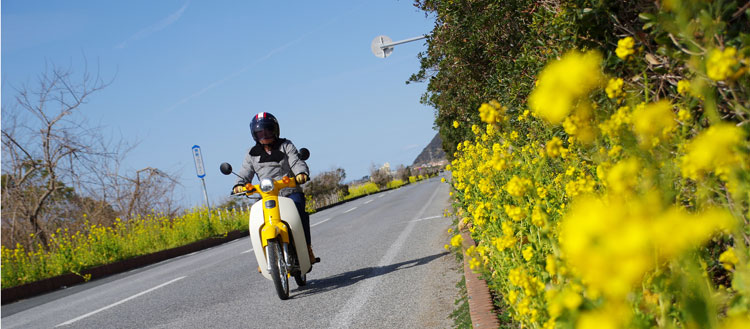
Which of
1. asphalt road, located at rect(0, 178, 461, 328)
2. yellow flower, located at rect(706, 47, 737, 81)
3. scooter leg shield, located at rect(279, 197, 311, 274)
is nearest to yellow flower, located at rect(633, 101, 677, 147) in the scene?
yellow flower, located at rect(706, 47, 737, 81)

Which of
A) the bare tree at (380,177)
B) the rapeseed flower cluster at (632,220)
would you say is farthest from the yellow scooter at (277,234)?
the bare tree at (380,177)

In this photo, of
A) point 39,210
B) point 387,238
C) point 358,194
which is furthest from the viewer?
point 358,194

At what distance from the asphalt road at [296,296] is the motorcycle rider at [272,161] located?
0.77 meters

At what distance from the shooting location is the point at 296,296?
19.4 ft

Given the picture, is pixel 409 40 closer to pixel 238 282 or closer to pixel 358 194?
pixel 238 282

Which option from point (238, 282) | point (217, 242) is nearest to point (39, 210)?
point (217, 242)

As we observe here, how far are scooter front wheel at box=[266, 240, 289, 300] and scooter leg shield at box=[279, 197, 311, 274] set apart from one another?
230 mm

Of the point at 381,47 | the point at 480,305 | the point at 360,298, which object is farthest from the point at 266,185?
the point at 381,47

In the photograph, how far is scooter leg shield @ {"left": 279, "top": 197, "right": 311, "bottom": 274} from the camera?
5.85 metres

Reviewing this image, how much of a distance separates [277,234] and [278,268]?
0.34 metres

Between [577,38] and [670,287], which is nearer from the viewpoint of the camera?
[670,287]

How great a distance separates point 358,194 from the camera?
42.4m

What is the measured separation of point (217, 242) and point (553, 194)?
1438 cm

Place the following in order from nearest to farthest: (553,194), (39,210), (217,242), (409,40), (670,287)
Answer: (670,287), (553,194), (39,210), (217,242), (409,40)
